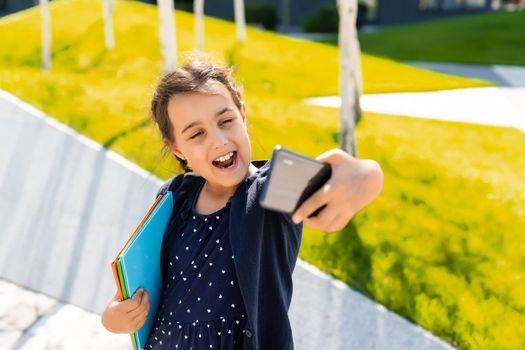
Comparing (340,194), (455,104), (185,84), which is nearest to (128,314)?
(185,84)

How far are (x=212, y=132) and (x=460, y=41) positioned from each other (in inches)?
659

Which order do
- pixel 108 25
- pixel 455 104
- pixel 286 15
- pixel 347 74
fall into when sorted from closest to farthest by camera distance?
pixel 347 74
pixel 455 104
pixel 108 25
pixel 286 15

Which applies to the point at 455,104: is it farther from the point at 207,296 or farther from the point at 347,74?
the point at 207,296

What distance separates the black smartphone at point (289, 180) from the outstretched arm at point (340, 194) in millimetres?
25

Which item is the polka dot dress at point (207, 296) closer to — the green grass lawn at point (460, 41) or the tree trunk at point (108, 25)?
the tree trunk at point (108, 25)

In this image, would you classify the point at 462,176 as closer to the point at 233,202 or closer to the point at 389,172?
the point at 389,172

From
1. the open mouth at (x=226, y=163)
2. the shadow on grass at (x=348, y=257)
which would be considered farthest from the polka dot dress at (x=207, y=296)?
the shadow on grass at (x=348, y=257)

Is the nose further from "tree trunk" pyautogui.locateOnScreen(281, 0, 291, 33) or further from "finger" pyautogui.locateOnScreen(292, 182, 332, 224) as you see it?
"tree trunk" pyautogui.locateOnScreen(281, 0, 291, 33)

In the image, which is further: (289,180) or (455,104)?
(455,104)

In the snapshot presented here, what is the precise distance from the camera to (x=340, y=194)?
4.62 feet

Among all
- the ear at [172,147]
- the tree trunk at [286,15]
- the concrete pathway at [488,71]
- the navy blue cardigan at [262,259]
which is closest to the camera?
the navy blue cardigan at [262,259]

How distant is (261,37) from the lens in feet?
43.5

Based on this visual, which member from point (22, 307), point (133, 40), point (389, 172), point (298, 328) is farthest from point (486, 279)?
point (133, 40)

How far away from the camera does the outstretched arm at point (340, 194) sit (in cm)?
140
